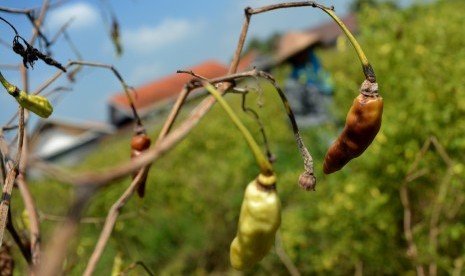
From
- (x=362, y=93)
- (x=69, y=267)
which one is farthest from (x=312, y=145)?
(x=362, y=93)

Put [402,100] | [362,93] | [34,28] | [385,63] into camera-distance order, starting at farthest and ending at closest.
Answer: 1. [385,63]
2. [402,100]
3. [34,28]
4. [362,93]

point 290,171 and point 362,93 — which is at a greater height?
point 362,93

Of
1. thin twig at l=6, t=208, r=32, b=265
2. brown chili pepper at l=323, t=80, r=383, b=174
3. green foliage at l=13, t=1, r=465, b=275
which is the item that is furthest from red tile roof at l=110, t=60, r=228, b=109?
brown chili pepper at l=323, t=80, r=383, b=174

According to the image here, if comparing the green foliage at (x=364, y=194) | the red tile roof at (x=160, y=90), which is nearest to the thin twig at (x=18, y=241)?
the green foliage at (x=364, y=194)

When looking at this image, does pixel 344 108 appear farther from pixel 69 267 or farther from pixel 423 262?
pixel 69 267

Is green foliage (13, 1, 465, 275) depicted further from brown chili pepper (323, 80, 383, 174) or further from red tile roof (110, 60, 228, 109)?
red tile roof (110, 60, 228, 109)

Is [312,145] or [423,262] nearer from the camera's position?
[423,262]
